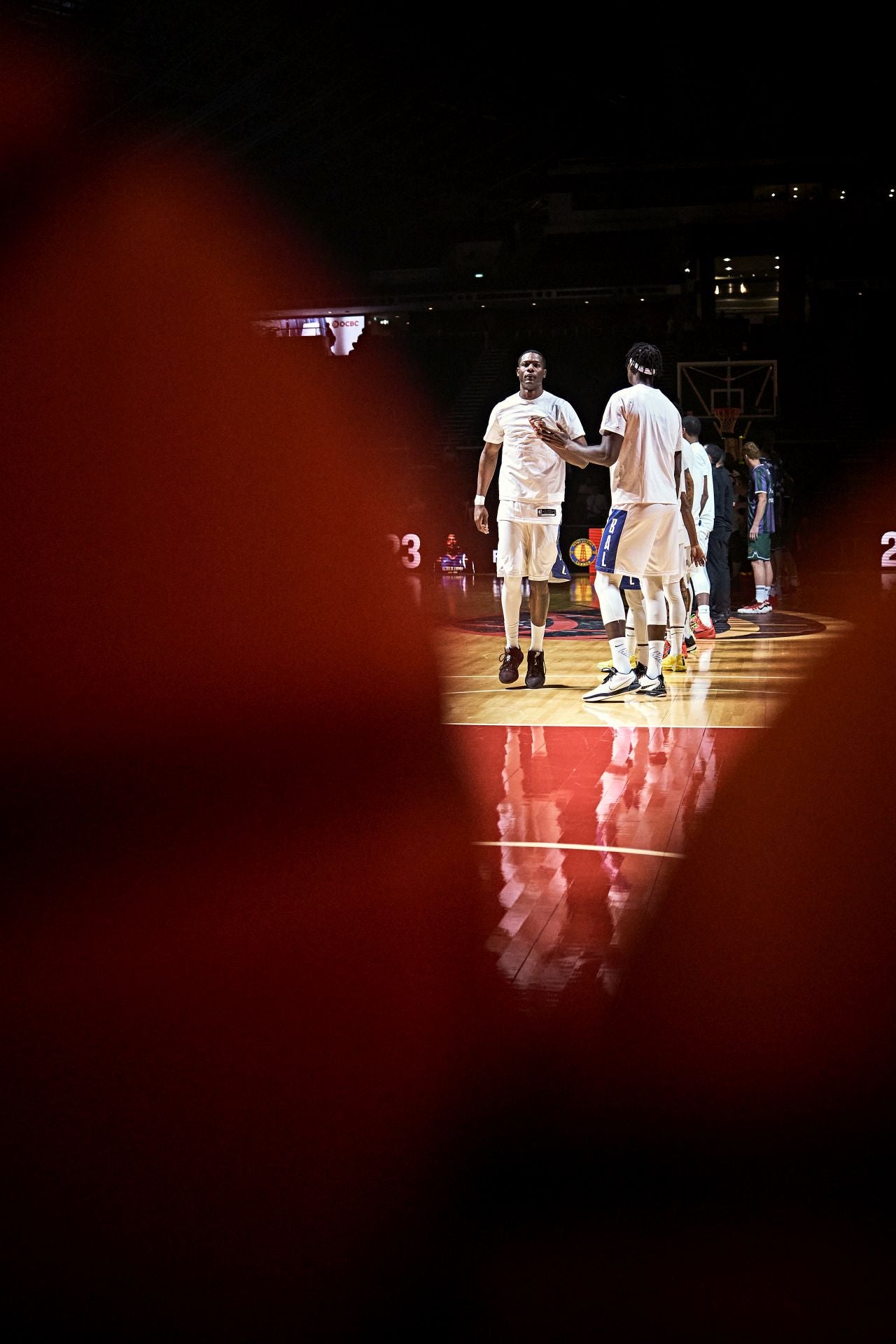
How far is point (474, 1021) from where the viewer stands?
109 inches

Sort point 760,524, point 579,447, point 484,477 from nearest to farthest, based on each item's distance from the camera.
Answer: point 579,447
point 484,477
point 760,524

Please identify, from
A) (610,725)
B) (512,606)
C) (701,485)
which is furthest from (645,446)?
(701,485)

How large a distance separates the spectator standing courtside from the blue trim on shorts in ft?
14.8

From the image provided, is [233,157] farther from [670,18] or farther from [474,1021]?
[474,1021]

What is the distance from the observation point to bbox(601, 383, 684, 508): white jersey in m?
→ 6.63

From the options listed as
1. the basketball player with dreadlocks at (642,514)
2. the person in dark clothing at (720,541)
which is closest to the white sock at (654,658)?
the basketball player with dreadlocks at (642,514)

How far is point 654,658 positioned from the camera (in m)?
7.13

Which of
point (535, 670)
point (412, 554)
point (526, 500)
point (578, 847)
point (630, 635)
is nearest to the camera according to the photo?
point (578, 847)

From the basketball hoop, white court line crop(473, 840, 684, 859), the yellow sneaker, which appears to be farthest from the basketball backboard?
white court line crop(473, 840, 684, 859)

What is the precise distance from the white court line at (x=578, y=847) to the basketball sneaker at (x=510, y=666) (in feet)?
11.1

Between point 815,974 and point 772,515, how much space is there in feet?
30.4

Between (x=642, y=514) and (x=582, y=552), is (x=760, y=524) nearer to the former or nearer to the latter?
(x=642, y=514)

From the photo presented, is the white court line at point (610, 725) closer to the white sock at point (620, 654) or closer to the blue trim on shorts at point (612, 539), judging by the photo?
the white sock at point (620, 654)

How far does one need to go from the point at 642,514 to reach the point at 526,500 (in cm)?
82
